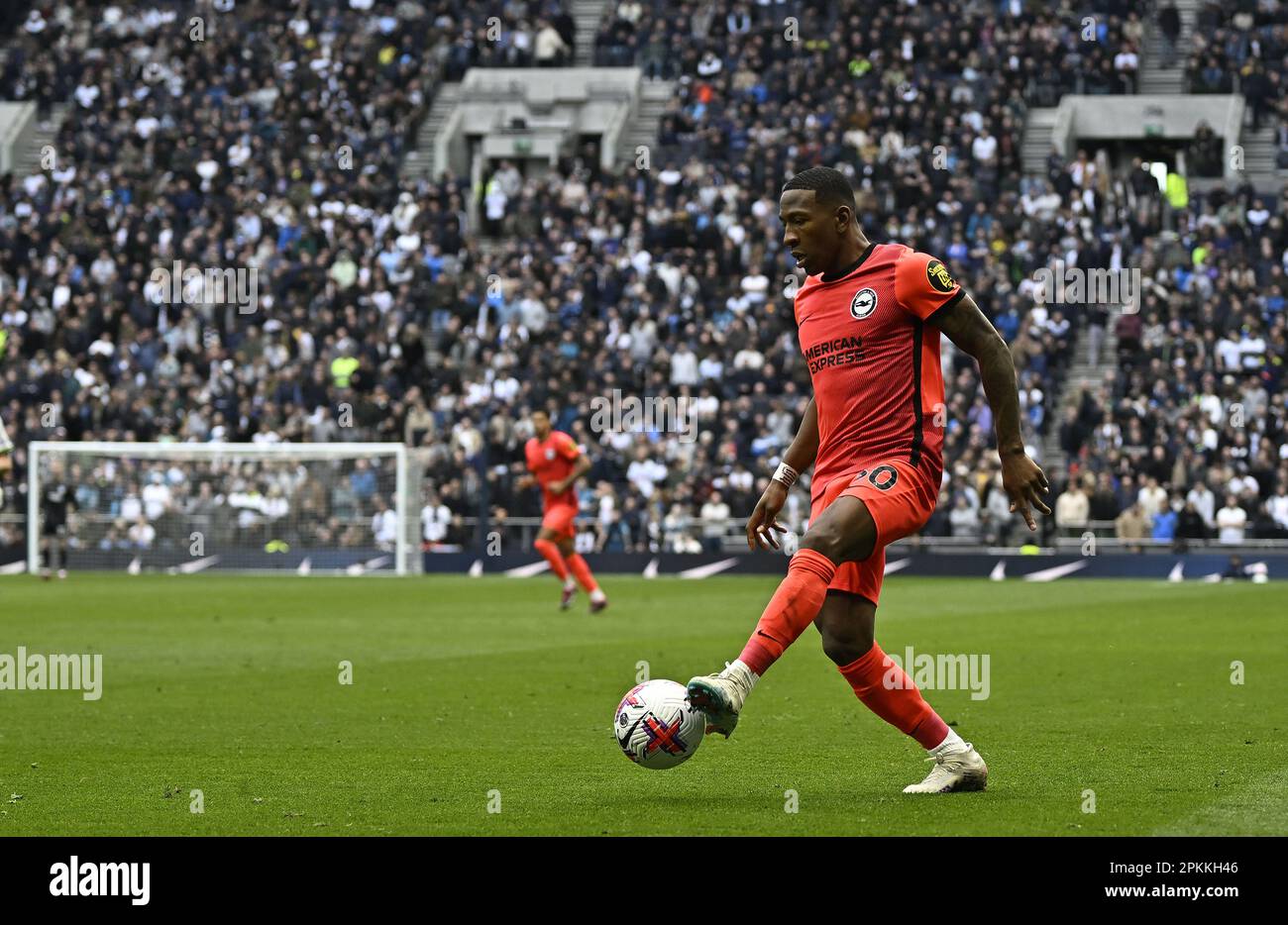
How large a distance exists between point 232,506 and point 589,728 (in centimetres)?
2307

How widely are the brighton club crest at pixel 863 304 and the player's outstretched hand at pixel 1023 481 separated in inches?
33.2

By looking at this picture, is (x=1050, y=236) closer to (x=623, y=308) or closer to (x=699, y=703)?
(x=623, y=308)

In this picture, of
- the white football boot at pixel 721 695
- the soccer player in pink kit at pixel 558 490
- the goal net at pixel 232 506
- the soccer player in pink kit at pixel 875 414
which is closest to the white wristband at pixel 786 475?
the soccer player in pink kit at pixel 875 414

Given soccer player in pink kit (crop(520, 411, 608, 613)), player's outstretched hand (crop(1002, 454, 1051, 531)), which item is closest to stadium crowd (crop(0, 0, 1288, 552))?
soccer player in pink kit (crop(520, 411, 608, 613))

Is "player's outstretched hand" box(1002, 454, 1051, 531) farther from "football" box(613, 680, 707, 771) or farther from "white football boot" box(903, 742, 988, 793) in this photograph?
"football" box(613, 680, 707, 771)

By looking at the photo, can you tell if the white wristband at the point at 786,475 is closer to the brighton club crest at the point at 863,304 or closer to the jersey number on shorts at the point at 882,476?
the jersey number on shorts at the point at 882,476

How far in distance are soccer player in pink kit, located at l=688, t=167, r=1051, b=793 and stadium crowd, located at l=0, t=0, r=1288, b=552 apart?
2232 cm

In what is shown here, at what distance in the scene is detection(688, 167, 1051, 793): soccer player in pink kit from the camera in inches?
312

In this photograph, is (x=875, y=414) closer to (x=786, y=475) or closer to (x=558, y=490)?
(x=786, y=475)

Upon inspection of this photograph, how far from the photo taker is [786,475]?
8711mm

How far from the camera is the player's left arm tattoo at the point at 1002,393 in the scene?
7777 mm

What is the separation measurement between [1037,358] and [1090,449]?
99.4 inches

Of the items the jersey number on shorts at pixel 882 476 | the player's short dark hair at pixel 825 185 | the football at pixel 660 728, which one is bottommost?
the football at pixel 660 728

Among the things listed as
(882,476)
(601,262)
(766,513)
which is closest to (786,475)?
(766,513)
